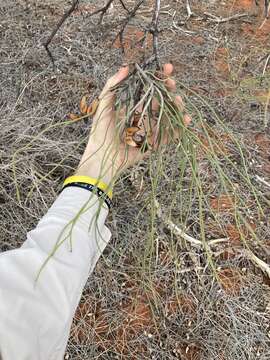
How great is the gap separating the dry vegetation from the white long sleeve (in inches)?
13.5

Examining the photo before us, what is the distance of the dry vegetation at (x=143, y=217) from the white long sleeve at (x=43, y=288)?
1.13ft

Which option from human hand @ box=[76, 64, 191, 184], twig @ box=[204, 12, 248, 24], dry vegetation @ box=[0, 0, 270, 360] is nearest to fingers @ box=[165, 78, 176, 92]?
human hand @ box=[76, 64, 191, 184]

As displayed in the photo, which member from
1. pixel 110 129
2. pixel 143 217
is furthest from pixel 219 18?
pixel 110 129

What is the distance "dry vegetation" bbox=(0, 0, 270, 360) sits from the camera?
1.71 metres

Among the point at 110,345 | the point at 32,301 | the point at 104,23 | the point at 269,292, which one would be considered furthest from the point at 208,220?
the point at 104,23

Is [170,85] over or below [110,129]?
over

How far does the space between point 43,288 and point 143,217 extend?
45.1 inches

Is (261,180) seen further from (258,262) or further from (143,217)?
(143,217)

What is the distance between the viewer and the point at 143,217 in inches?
77.2

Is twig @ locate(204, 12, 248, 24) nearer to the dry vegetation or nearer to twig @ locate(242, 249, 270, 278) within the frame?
the dry vegetation

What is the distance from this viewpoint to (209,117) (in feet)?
8.06

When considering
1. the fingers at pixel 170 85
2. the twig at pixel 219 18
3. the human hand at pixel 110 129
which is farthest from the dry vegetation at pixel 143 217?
the twig at pixel 219 18

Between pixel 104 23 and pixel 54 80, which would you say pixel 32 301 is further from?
pixel 104 23

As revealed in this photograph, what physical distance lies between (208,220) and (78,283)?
1.24 meters
